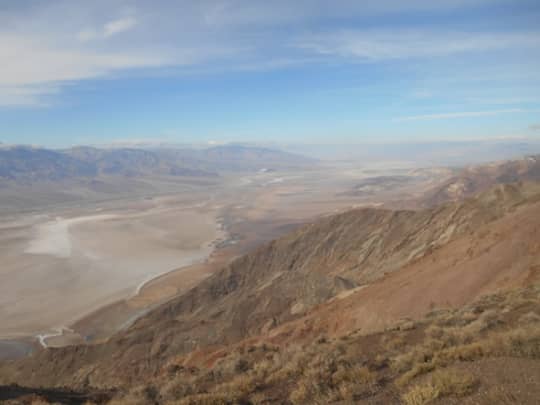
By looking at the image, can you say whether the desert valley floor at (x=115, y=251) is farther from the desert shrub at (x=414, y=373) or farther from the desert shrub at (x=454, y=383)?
the desert shrub at (x=454, y=383)

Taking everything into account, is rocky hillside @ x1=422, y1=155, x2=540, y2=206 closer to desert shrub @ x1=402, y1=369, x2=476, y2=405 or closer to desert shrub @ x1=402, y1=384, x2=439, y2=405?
desert shrub @ x1=402, y1=369, x2=476, y2=405

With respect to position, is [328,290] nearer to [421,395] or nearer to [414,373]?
[414,373]

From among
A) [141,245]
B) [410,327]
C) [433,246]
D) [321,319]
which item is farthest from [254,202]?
[410,327]

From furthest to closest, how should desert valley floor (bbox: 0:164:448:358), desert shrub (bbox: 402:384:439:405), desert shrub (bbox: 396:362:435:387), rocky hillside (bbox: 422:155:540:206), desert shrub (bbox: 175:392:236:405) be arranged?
1. rocky hillside (bbox: 422:155:540:206)
2. desert valley floor (bbox: 0:164:448:358)
3. desert shrub (bbox: 175:392:236:405)
4. desert shrub (bbox: 396:362:435:387)
5. desert shrub (bbox: 402:384:439:405)

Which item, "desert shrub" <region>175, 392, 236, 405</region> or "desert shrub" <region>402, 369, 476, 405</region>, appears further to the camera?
"desert shrub" <region>175, 392, 236, 405</region>

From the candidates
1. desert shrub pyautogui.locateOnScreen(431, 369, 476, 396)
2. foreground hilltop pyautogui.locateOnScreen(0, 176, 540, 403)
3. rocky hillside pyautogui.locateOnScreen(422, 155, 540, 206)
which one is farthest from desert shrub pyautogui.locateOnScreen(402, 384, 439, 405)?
rocky hillside pyautogui.locateOnScreen(422, 155, 540, 206)

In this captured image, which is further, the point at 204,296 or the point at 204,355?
the point at 204,296

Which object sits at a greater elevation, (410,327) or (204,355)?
(410,327)

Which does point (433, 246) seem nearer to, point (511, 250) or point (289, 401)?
point (511, 250)

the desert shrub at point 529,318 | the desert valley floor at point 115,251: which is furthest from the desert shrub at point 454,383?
the desert valley floor at point 115,251
